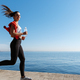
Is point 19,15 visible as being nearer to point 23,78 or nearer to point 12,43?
point 12,43

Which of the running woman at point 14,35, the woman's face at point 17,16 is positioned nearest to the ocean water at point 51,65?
the running woman at point 14,35

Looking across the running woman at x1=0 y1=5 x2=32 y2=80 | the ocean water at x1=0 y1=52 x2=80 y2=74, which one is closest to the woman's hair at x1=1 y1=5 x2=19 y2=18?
the running woman at x1=0 y1=5 x2=32 y2=80

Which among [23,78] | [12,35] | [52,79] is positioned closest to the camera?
[12,35]

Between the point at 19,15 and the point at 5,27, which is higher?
the point at 19,15

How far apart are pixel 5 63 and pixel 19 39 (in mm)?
643

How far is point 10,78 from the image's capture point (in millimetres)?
3486

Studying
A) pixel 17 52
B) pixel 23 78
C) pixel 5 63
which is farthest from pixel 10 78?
pixel 17 52

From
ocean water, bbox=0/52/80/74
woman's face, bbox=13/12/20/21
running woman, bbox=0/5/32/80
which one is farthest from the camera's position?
ocean water, bbox=0/52/80/74

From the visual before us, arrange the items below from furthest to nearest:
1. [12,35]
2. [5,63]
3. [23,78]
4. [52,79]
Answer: [52,79]
[23,78]
[5,63]
[12,35]

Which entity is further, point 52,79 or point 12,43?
point 52,79

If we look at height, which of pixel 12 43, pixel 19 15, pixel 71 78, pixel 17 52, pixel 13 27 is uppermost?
pixel 19 15

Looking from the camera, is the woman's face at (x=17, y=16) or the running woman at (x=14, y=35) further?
the woman's face at (x=17, y=16)

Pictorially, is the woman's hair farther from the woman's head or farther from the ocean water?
the ocean water

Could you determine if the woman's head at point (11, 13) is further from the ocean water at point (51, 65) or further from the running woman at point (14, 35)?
the ocean water at point (51, 65)
